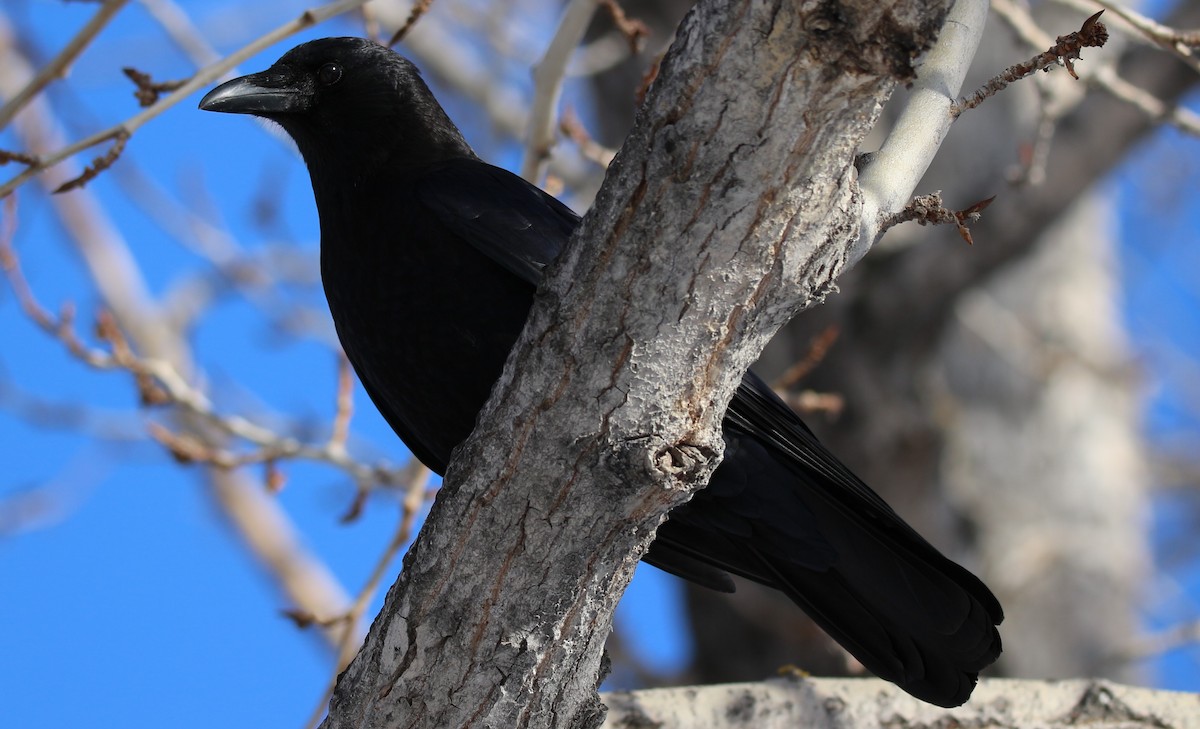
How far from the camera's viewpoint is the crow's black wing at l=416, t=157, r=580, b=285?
10.3 ft

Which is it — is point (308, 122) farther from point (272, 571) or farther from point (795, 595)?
point (272, 571)

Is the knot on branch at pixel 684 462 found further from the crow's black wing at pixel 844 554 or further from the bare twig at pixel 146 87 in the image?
the bare twig at pixel 146 87

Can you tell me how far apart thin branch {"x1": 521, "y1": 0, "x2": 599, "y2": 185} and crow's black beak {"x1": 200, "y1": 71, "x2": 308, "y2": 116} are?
27.7 inches

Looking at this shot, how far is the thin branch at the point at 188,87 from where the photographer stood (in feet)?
8.93

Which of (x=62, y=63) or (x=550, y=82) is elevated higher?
(x=550, y=82)

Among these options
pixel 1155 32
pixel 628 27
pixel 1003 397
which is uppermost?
pixel 1003 397

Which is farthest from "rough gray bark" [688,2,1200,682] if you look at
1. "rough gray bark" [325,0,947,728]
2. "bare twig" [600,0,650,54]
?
"rough gray bark" [325,0,947,728]

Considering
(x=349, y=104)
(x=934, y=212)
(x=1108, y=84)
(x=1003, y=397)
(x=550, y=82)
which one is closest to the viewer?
(x=934, y=212)

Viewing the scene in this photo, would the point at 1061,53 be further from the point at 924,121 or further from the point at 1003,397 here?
the point at 1003,397

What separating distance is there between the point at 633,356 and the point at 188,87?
1429mm

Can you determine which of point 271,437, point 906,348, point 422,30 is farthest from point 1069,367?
point 271,437

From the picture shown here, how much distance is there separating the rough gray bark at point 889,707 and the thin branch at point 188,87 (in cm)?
187

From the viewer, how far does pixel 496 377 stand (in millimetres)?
3123

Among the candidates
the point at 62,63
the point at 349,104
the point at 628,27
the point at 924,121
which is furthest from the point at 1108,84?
the point at 62,63
